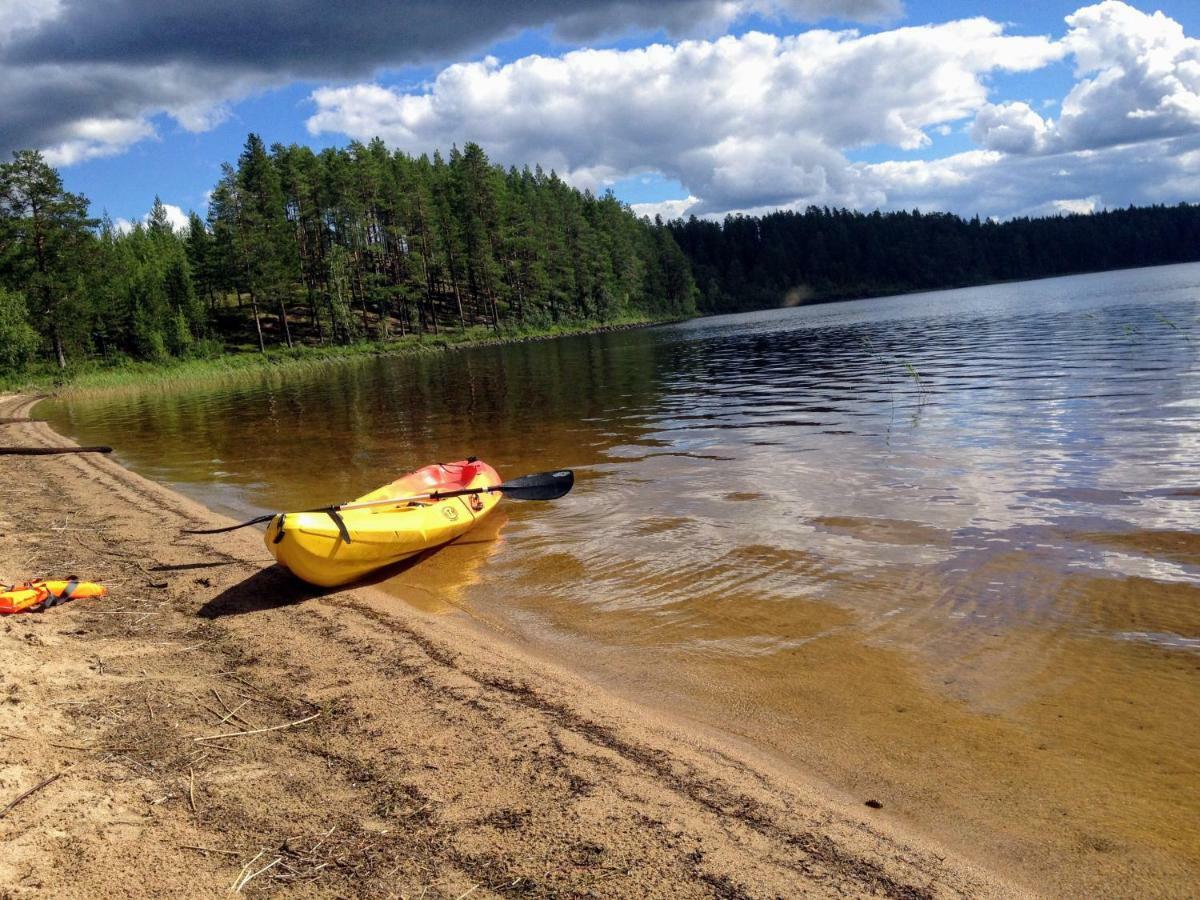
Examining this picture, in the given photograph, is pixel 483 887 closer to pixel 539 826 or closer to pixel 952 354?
pixel 539 826

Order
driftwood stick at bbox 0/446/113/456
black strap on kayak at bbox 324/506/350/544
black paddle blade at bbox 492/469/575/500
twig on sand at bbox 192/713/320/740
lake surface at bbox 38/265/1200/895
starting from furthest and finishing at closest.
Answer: driftwood stick at bbox 0/446/113/456 → black paddle blade at bbox 492/469/575/500 → black strap on kayak at bbox 324/506/350/544 → twig on sand at bbox 192/713/320/740 → lake surface at bbox 38/265/1200/895

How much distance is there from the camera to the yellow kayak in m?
7.41

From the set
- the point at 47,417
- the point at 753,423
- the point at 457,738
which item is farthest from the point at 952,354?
the point at 47,417

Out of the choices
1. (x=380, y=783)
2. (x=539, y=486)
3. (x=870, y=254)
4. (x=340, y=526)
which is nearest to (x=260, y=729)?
(x=380, y=783)

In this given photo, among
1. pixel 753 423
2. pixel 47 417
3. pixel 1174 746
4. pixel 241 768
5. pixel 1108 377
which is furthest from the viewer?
pixel 47 417

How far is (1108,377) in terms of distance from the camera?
1894 cm

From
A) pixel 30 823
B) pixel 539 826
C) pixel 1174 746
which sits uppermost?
pixel 30 823

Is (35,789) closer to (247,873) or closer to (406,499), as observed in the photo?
(247,873)

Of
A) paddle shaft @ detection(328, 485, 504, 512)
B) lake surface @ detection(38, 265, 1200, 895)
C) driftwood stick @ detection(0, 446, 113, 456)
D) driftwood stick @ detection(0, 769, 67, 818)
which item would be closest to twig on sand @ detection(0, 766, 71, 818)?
driftwood stick @ detection(0, 769, 67, 818)

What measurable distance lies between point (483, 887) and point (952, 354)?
100.0ft

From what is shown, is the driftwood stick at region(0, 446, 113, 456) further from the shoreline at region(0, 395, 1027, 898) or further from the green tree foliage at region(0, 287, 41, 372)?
the green tree foliage at region(0, 287, 41, 372)

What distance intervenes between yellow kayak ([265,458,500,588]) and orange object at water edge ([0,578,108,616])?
1715 mm

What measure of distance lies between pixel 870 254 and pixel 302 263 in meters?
154

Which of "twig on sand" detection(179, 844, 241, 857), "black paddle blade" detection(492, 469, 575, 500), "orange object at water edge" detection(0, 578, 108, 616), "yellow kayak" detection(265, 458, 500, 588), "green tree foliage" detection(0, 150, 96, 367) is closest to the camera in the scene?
"twig on sand" detection(179, 844, 241, 857)
